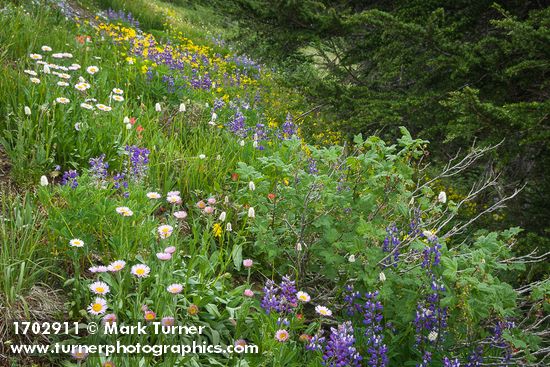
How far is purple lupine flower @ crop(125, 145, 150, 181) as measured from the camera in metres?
3.20

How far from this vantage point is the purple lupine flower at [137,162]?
3197mm

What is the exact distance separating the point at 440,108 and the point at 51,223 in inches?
121

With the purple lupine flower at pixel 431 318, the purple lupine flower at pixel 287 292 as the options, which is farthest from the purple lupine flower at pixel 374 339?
the purple lupine flower at pixel 287 292

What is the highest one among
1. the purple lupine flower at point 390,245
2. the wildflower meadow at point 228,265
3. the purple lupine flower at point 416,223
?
the purple lupine flower at point 416,223

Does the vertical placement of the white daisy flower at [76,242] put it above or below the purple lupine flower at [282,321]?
above

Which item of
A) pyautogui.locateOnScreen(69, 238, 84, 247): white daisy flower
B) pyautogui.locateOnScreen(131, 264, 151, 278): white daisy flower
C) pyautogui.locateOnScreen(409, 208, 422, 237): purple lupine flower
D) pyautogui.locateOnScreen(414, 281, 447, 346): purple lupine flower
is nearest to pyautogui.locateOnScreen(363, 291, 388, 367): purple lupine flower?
pyautogui.locateOnScreen(414, 281, 447, 346): purple lupine flower

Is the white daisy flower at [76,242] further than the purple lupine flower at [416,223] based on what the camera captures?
No

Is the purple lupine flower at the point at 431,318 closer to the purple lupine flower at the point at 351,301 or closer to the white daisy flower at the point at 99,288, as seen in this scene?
the purple lupine flower at the point at 351,301

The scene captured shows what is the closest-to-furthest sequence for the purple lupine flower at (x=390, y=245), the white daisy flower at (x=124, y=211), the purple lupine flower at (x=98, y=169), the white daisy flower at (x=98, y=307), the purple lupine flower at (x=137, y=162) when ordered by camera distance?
the white daisy flower at (x=98, y=307) → the white daisy flower at (x=124, y=211) → the purple lupine flower at (x=390, y=245) → the purple lupine flower at (x=98, y=169) → the purple lupine flower at (x=137, y=162)

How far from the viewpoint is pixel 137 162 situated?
10.6ft

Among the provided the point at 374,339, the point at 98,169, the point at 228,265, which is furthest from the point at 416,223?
the point at 98,169

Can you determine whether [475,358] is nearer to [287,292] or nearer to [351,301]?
[351,301]

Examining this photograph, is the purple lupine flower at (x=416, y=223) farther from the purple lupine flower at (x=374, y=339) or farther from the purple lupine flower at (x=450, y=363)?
the purple lupine flower at (x=450, y=363)

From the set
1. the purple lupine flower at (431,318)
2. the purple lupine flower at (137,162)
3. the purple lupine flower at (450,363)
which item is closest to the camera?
the purple lupine flower at (450,363)
